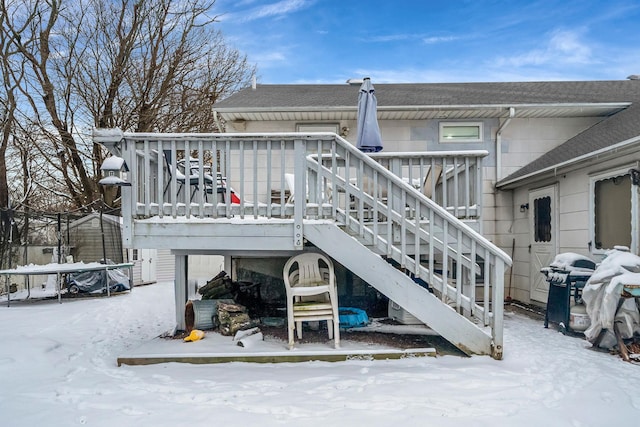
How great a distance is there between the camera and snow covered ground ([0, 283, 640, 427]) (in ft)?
8.25

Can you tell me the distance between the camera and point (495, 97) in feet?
23.4

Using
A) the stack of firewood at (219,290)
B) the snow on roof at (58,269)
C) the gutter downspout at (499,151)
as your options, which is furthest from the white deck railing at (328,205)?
the snow on roof at (58,269)

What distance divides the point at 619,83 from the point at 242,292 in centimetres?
814

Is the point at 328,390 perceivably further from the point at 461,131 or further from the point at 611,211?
the point at 461,131

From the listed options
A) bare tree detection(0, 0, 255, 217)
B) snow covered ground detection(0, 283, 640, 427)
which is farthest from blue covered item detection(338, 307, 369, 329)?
bare tree detection(0, 0, 255, 217)

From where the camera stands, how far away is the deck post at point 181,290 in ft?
15.5

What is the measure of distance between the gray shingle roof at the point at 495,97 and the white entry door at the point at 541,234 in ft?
1.58

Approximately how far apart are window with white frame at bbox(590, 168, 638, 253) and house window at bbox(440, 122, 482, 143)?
212cm

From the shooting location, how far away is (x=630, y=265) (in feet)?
12.8

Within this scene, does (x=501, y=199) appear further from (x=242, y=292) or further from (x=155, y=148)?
(x=155, y=148)

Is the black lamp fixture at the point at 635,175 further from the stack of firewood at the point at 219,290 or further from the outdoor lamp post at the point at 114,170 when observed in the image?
the outdoor lamp post at the point at 114,170

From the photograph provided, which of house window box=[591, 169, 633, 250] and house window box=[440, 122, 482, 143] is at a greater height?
house window box=[440, 122, 482, 143]

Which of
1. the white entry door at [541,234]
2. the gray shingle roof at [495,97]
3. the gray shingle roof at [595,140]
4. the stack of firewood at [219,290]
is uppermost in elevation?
the gray shingle roof at [495,97]

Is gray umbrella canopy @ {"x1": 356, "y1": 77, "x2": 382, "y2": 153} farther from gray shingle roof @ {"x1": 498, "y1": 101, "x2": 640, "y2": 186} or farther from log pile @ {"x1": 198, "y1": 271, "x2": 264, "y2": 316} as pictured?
gray shingle roof @ {"x1": 498, "y1": 101, "x2": 640, "y2": 186}
